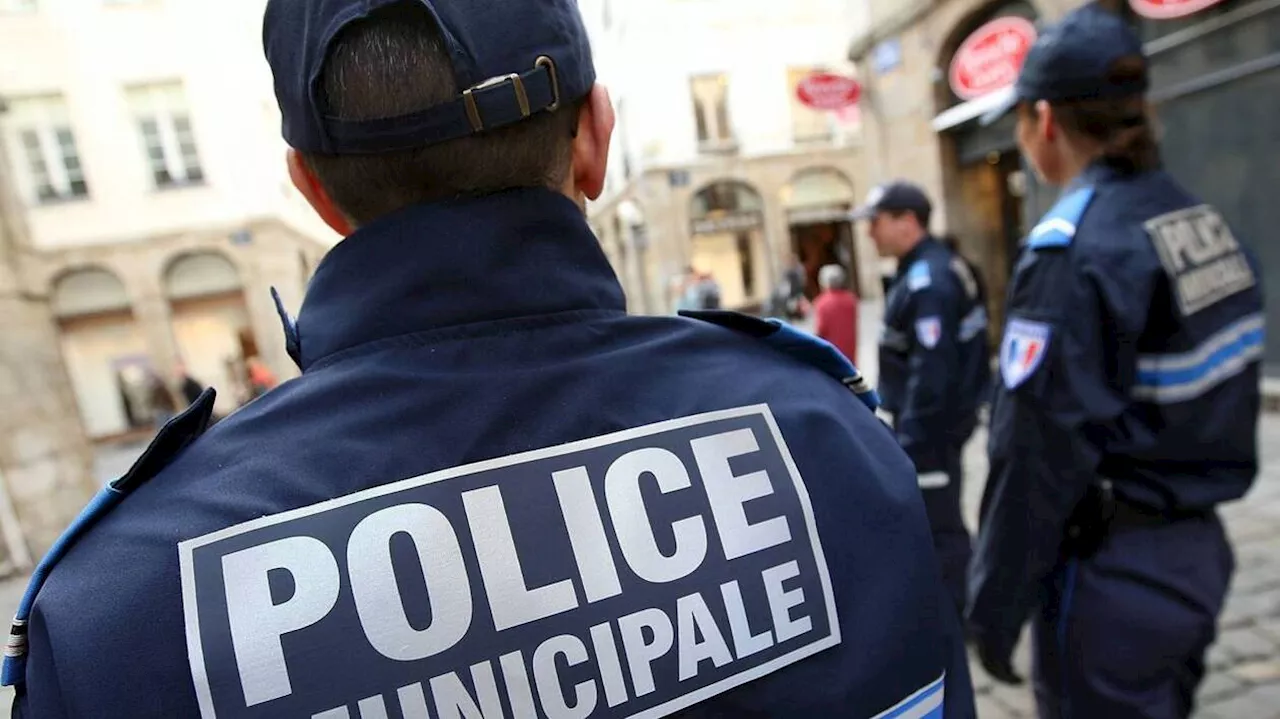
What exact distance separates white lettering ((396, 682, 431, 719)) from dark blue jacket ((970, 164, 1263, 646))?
55.9 inches

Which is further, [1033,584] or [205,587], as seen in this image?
[1033,584]

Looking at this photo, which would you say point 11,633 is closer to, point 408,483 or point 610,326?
point 408,483

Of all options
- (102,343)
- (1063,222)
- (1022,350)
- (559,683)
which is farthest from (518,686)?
(102,343)

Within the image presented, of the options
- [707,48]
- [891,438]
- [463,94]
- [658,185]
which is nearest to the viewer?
[463,94]

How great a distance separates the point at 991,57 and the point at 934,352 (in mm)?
5448

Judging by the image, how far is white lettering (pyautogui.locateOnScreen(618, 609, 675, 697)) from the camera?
2.17 ft

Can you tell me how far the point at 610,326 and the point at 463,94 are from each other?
0.92 ft

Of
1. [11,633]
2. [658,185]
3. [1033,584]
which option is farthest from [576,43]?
[658,185]

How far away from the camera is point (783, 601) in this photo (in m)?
0.73

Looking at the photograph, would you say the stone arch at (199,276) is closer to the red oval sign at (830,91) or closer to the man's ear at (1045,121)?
the red oval sign at (830,91)

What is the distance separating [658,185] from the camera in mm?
16859

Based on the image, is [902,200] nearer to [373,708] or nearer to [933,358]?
[933,358]

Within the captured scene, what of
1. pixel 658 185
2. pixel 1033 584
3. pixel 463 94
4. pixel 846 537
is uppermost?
pixel 658 185

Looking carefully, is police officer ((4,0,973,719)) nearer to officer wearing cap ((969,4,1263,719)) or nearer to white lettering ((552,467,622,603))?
white lettering ((552,467,622,603))
